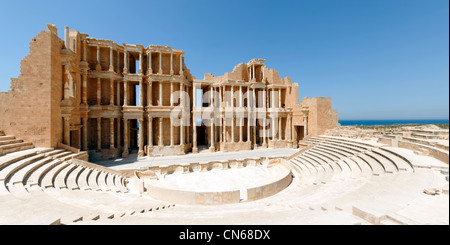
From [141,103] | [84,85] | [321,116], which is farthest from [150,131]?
[321,116]

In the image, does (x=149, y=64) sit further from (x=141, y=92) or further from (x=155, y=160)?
(x=155, y=160)

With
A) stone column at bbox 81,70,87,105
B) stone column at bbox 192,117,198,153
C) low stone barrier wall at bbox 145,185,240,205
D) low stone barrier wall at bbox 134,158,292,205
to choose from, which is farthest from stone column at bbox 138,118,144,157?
low stone barrier wall at bbox 145,185,240,205

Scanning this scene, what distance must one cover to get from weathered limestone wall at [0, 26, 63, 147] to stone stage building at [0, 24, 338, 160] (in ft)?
0.19

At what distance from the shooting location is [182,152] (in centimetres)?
2111

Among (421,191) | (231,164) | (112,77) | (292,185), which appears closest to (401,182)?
(421,191)

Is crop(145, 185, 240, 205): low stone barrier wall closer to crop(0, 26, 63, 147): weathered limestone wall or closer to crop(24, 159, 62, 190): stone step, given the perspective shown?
crop(24, 159, 62, 190): stone step

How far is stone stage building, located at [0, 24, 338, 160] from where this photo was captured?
13.2 meters

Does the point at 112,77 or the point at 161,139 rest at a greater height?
the point at 112,77

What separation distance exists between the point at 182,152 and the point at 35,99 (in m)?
13.2

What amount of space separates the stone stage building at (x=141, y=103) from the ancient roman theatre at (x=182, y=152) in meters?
0.12

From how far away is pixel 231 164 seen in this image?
55.7 ft
